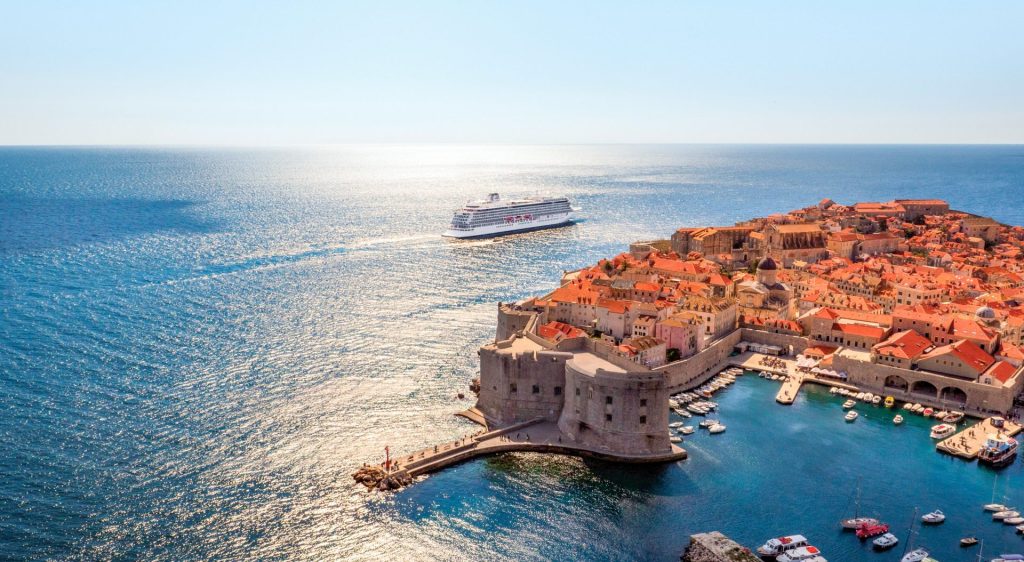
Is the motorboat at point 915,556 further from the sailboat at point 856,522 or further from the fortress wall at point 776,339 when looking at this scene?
the fortress wall at point 776,339

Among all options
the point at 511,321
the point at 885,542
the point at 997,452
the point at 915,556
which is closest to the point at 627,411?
the point at 885,542

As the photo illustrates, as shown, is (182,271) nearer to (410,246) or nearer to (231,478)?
(410,246)

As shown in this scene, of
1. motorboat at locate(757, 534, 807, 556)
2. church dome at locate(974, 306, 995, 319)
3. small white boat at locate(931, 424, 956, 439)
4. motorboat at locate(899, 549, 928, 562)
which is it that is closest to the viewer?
motorboat at locate(899, 549, 928, 562)

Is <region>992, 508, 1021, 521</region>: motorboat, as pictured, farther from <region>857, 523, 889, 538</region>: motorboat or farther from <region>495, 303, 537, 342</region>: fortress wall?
<region>495, 303, 537, 342</region>: fortress wall

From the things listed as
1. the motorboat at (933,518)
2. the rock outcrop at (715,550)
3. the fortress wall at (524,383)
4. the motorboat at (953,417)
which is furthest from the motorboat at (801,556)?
the motorboat at (953,417)

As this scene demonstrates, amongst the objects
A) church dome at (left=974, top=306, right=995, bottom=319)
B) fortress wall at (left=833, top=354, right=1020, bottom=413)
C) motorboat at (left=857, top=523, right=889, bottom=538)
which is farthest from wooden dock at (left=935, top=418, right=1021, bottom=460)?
church dome at (left=974, top=306, right=995, bottom=319)
